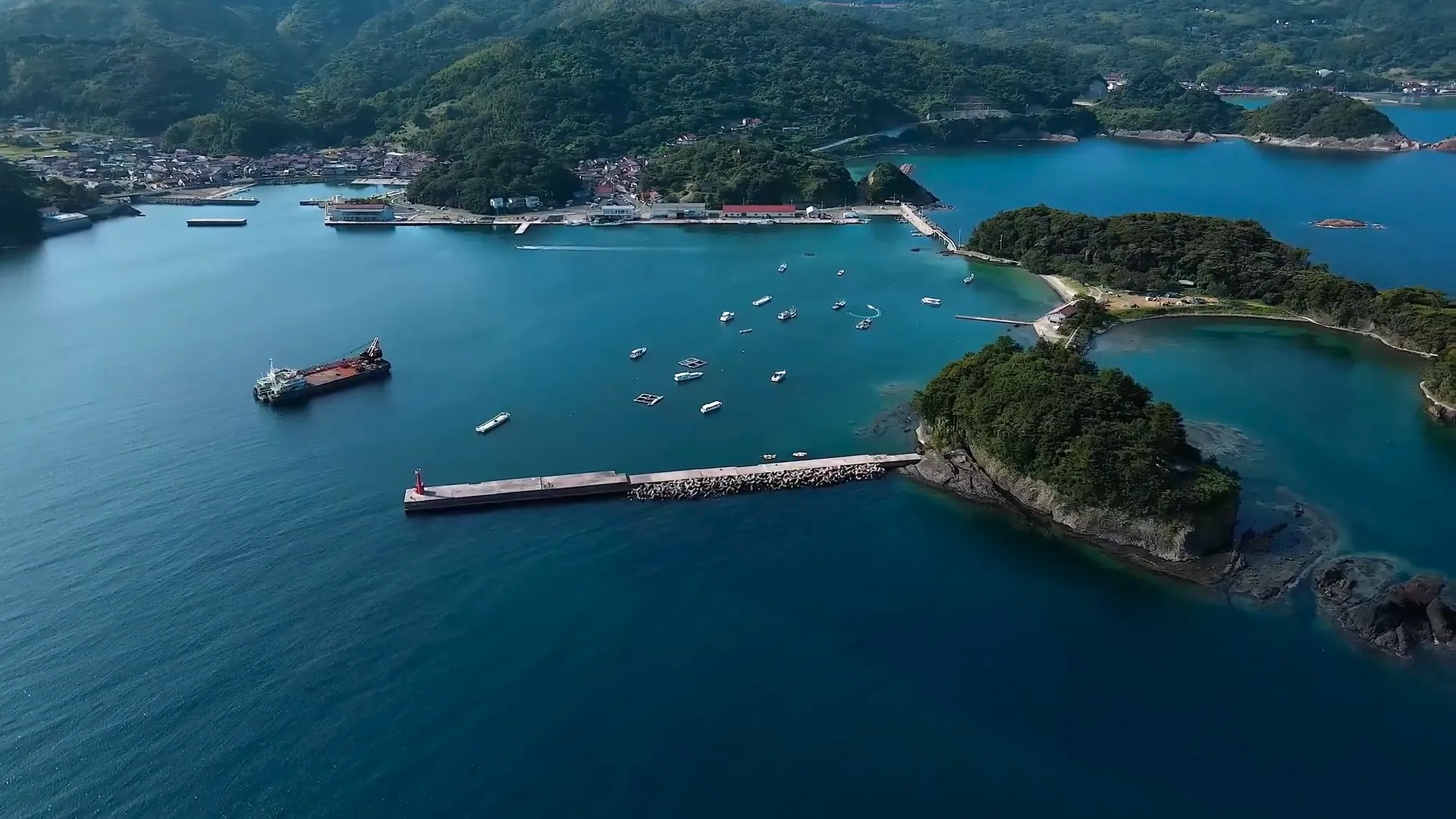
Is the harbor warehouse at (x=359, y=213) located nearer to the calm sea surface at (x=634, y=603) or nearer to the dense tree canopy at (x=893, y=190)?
the calm sea surface at (x=634, y=603)

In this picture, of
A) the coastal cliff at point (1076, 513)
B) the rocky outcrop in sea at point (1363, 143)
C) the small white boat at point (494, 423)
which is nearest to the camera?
the coastal cliff at point (1076, 513)

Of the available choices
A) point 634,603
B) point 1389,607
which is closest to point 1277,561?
point 1389,607

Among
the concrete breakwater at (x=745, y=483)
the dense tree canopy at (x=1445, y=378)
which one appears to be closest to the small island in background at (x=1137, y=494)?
the concrete breakwater at (x=745, y=483)

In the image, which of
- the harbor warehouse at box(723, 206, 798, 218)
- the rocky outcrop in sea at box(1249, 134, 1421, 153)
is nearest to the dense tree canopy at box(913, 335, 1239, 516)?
the harbor warehouse at box(723, 206, 798, 218)

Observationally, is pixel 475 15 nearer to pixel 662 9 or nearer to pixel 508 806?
pixel 662 9

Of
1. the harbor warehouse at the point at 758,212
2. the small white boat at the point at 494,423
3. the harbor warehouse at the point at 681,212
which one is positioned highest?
the harbor warehouse at the point at 681,212

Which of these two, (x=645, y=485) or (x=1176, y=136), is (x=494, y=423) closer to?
(x=645, y=485)
